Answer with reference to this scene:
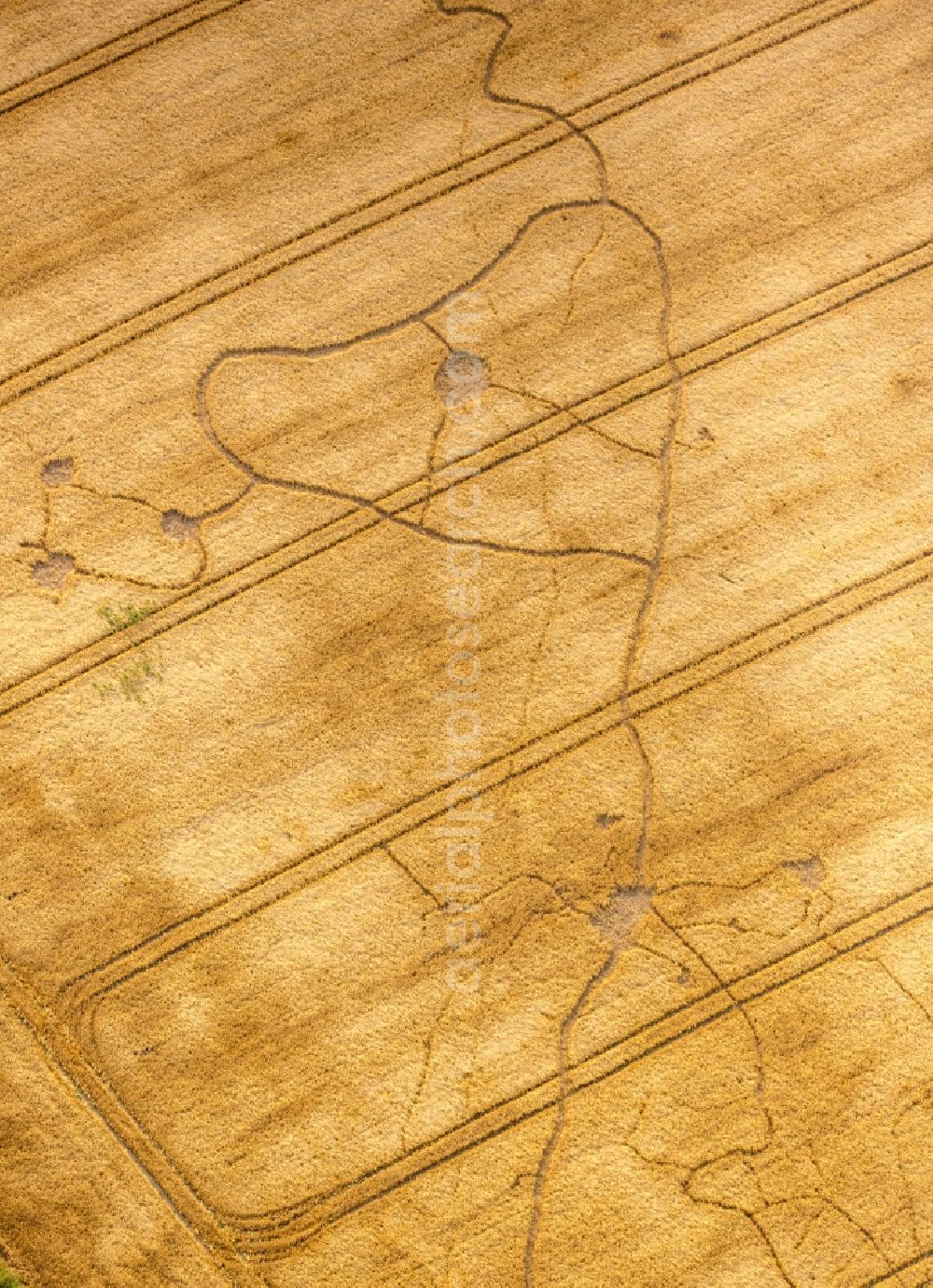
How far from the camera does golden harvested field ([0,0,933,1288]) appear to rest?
5559mm

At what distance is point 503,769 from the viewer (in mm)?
5660

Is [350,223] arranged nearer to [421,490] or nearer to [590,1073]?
[421,490]

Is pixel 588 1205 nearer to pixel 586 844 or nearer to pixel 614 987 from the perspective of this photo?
pixel 614 987

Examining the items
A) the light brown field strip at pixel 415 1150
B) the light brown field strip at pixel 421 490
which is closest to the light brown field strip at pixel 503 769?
the light brown field strip at pixel 415 1150

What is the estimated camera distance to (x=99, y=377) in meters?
5.76

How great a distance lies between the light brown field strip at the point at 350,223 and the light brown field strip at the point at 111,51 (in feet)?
0.36

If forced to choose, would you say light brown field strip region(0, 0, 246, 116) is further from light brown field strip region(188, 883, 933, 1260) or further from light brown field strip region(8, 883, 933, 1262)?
light brown field strip region(188, 883, 933, 1260)

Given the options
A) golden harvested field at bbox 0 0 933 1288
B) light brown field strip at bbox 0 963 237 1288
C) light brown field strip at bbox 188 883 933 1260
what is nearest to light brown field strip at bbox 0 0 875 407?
golden harvested field at bbox 0 0 933 1288

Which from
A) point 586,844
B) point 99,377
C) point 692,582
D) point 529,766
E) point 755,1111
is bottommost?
point 755,1111

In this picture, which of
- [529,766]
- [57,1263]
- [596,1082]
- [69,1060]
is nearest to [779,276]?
[529,766]

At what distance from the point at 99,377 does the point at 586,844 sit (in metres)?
4.14

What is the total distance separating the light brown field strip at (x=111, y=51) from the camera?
19.2 ft

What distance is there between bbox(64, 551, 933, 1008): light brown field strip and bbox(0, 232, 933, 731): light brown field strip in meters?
1.63

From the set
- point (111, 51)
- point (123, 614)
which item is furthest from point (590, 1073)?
point (111, 51)
